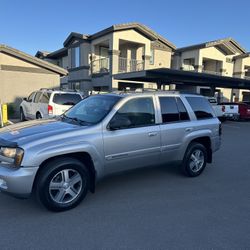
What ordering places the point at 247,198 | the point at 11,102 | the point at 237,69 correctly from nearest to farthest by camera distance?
the point at 247,198 < the point at 11,102 < the point at 237,69

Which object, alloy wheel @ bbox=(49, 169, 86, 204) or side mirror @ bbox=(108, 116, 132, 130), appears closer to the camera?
alloy wheel @ bbox=(49, 169, 86, 204)

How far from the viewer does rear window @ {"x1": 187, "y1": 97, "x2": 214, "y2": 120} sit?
557 centimetres

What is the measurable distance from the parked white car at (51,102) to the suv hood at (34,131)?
19.4 ft

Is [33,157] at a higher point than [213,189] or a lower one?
higher

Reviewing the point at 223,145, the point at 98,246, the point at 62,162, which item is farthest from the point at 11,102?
the point at 98,246

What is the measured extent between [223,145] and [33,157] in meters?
7.69

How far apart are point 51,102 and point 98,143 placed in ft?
23.4

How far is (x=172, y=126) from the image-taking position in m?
4.95

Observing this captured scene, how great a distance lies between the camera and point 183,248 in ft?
9.84

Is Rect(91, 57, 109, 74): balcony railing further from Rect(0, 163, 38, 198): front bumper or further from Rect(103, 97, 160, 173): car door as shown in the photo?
Rect(0, 163, 38, 198): front bumper

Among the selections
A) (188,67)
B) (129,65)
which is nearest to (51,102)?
(129,65)

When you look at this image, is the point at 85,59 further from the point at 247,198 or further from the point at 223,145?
the point at 247,198

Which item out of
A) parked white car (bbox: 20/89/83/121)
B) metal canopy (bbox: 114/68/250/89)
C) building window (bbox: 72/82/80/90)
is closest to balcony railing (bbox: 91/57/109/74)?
building window (bbox: 72/82/80/90)

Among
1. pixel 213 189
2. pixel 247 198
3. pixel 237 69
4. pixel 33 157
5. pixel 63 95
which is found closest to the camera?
pixel 33 157
